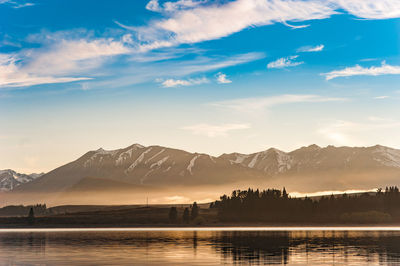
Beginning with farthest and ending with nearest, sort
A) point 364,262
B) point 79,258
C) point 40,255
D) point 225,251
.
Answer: point 225,251 < point 40,255 < point 79,258 < point 364,262

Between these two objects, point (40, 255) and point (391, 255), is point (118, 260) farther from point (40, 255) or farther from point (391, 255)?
point (391, 255)

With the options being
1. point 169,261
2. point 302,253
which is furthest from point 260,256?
point 169,261

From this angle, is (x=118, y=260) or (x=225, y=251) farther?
(x=225, y=251)

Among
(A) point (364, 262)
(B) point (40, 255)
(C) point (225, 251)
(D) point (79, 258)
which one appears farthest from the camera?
(C) point (225, 251)

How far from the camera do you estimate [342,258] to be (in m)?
97.7

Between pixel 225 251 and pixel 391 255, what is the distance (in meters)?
29.6

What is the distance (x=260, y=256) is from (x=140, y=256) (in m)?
20.0

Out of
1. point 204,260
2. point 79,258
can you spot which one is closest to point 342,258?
point 204,260

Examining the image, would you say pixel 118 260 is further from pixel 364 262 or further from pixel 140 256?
pixel 364 262

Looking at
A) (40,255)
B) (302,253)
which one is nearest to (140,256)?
(40,255)

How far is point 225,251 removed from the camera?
4500 inches

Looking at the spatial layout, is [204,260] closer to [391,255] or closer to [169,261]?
[169,261]

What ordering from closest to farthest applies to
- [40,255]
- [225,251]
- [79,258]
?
[79,258] < [40,255] < [225,251]

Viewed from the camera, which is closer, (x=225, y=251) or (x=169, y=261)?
(x=169, y=261)
